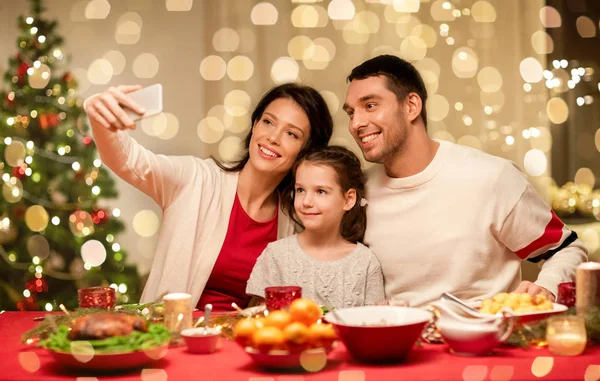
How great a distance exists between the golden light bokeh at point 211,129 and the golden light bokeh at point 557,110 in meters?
1.83

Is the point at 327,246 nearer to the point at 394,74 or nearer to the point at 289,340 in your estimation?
the point at 394,74

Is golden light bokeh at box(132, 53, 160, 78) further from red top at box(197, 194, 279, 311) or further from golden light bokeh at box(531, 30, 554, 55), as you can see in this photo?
golden light bokeh at box(531, 30, 554, 55)

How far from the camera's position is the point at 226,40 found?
3.89m

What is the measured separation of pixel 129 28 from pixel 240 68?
853 millimetres

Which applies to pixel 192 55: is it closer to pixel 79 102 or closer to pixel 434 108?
pixel 79 102

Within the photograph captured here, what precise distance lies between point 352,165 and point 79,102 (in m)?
2.18

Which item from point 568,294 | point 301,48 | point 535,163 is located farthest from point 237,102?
point 568,294

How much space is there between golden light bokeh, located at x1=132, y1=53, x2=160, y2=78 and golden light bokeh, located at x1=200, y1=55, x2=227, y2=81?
0.35m

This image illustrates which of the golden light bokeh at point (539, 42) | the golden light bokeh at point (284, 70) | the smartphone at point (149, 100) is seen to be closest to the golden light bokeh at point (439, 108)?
the golden light bokeh at point (539, 42)

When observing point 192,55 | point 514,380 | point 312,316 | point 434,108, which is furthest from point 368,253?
point 192,55

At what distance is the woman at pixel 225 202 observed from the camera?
2.46m

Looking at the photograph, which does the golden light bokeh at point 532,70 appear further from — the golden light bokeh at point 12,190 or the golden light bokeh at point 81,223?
the golden light bokeh at point 12,190

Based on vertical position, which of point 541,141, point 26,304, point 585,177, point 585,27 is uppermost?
point 585,27

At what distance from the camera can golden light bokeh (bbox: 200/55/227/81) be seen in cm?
391
